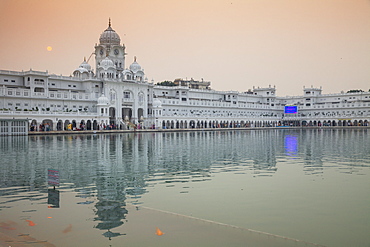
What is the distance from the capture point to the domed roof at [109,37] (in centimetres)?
7262

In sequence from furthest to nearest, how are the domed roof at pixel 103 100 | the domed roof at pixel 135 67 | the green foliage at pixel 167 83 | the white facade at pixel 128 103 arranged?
the green foliage at pixel 167 83, the domed roof at pixel 135 67, the domed roof at pixel 103 100, the white facade at pixel 128 103

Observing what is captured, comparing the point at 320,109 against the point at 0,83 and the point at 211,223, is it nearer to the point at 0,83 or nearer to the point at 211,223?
the point at 0,83

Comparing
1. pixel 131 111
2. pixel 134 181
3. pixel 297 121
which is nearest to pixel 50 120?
pixel 131 111

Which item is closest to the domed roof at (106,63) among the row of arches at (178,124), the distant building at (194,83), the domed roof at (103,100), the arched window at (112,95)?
the arched window at (112,95)

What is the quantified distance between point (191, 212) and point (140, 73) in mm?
65890

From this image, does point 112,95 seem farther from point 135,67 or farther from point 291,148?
point 291,148

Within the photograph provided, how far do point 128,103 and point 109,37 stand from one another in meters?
13.5

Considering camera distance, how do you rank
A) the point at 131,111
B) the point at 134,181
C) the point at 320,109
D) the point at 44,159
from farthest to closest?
the point at 320,109 < the point at 131,111 < the point at 44,159 < the point at 134,181

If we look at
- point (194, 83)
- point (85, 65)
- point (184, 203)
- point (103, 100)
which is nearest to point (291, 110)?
point (194, 83)

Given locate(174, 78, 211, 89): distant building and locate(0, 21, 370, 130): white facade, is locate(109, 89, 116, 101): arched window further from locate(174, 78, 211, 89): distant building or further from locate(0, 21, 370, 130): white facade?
locate(174, 78, 211, 89): distant building

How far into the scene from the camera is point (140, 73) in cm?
7338

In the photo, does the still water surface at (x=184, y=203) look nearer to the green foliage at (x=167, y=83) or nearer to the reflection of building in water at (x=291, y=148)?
the reflection of building in water at (x=291, y=148)

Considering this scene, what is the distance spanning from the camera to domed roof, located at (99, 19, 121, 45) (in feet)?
238

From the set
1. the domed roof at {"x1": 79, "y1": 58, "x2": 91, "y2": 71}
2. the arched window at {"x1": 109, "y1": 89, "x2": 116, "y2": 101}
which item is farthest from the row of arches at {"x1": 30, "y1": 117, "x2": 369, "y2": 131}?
the domed roof at {"x1": 79, "y1": 58, "x2": 91, "y2": 71}
